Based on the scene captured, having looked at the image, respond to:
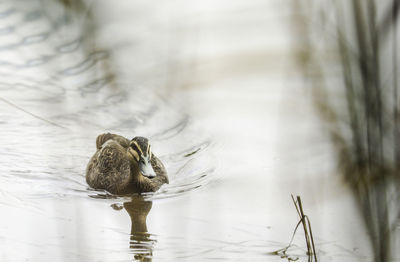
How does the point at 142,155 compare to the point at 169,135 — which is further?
the point at 169,135

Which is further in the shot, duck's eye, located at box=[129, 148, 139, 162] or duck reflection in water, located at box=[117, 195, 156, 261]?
duck's eye, located at box=[129, 148, 139, 162]

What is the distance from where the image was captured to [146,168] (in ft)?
17.0

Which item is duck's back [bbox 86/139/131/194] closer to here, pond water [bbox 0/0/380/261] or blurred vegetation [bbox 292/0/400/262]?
pond water [bbox 0/0/380/261]

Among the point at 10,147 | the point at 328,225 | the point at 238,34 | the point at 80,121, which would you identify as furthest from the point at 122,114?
the point at 328,225

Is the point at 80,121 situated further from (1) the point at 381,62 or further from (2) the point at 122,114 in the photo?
(1) the point at 381,62

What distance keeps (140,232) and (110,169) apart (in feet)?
5.93

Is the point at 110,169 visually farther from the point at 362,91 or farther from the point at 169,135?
the point at 362,91

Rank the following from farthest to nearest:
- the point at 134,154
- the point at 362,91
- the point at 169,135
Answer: the point at 169,135, the point at 134,154, the point at 362,91

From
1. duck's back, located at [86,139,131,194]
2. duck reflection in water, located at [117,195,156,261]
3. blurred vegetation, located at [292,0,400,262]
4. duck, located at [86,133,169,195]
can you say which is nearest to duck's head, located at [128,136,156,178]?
duck, located at [86,133,169,195]

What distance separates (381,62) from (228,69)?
178 inches

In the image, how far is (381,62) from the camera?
128 cm

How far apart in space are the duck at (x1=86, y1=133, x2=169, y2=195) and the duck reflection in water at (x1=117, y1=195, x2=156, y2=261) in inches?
15.3

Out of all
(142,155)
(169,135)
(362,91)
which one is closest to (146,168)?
(142,155)

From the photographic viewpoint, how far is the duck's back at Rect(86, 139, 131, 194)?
17.1 ft
